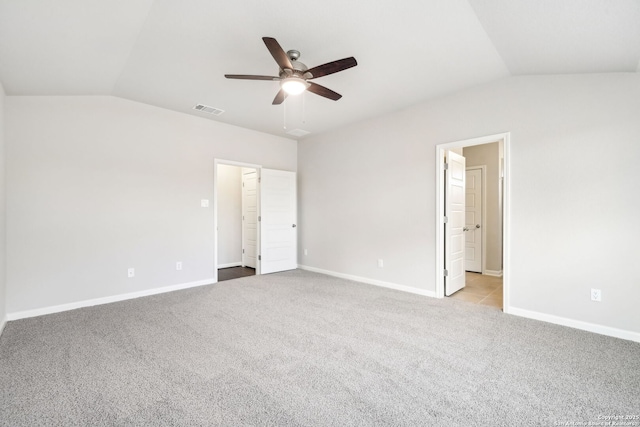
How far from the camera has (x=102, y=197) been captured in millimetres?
3715

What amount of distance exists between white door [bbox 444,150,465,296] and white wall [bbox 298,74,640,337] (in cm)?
Answer: 22

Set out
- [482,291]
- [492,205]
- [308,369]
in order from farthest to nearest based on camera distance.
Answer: [492,205]
[482,291]
[308,369]

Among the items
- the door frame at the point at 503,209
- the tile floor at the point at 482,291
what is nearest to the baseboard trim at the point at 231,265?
the door frame at the point at 503,209

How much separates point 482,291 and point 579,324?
55.8 inches

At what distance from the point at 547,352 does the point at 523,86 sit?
8.97ft

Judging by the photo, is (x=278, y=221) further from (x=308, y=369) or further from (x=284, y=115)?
(x=308, y=369)

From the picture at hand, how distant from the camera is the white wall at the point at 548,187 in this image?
266 cm

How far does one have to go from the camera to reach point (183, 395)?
1.84m

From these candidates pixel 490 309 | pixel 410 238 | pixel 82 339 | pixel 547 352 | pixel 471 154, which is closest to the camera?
pixel 547 352

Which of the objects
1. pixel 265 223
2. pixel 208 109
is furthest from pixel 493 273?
pixel 208 109

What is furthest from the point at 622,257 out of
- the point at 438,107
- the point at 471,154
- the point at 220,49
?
the point at 220,49

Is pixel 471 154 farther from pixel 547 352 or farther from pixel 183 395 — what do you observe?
pixel 183 395

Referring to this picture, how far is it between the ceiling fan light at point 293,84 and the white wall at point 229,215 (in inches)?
162

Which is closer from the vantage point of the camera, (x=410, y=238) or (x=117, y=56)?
(x=117, y=56)
